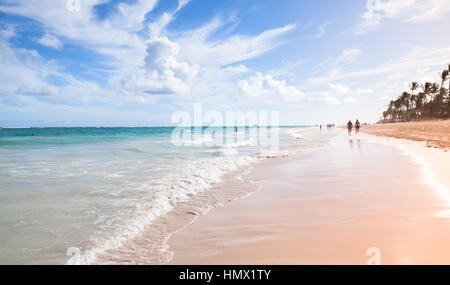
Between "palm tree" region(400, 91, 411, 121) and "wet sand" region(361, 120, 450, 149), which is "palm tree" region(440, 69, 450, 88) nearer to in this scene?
"palm tree" region(400, 91, 411, 121)

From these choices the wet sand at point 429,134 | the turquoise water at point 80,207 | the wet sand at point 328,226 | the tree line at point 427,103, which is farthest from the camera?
the tree line at point 427,103

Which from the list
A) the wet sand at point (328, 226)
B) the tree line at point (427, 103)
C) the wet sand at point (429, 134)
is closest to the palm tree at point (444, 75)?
the tree line at point (427, 103)

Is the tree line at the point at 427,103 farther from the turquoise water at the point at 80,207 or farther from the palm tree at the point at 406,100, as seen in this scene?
the turquoise water at the point at 80,207

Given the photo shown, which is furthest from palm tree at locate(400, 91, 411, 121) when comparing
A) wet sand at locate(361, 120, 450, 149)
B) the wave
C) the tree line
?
the wave

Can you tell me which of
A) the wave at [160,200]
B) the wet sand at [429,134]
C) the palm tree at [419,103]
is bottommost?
the wave at [160,200]

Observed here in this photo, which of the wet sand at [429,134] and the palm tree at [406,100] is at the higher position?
the palm tree at [406,100]

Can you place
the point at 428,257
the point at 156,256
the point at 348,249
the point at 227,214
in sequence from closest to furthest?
the point at 428,257
the point at 348,249
the point at 156,256
the point at 227,214

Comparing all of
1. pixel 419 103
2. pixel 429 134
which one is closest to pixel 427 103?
pixel 419 103

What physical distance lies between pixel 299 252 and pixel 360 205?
8.66 feet

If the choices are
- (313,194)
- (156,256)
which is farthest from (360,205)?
(156,256)

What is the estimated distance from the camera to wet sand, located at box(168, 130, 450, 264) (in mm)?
3439

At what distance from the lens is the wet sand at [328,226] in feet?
11.3

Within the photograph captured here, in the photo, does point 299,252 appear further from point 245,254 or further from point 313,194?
point 313,194

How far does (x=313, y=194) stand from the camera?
21.3 ft
